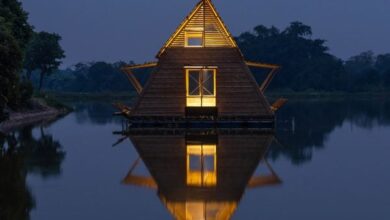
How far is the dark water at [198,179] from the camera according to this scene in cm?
1245

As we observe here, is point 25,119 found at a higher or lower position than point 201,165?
lower

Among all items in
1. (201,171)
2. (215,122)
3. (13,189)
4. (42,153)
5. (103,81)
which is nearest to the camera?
(13,189)

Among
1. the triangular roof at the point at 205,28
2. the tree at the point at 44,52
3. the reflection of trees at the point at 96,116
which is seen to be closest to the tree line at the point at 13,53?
the reflection of trees at the point at 96,116

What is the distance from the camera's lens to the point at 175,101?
34750mm

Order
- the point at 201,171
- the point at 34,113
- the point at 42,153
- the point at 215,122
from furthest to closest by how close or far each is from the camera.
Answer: the point at 34,113 → the point at 215,122 → the point at 42,153 → the point at 201,171

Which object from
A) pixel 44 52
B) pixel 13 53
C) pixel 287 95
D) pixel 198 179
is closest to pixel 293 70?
pixel 287 95

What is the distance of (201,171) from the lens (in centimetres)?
1731

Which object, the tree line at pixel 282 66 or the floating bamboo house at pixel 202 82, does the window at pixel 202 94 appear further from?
the tree line at pixel 282 66

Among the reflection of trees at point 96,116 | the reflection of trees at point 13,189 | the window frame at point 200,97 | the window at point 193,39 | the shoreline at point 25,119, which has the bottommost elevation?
the reflection of trees at point 96,116

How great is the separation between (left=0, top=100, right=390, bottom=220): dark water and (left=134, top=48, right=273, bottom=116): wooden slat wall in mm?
6381

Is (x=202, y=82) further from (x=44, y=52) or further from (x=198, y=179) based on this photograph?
(x=44, y=52)

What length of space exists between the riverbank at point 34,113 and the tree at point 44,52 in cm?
1900

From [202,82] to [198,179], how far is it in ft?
63.3

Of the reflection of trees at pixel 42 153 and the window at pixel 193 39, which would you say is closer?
the reflection of trees at pixel 42 153
